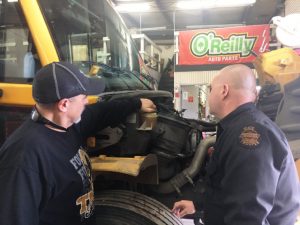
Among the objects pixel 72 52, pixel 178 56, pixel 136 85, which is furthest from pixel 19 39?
pixel 178 56

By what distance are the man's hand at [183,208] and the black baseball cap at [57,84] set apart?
116 centimetres

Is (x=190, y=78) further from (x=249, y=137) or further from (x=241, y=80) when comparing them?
(x=249, y=137)

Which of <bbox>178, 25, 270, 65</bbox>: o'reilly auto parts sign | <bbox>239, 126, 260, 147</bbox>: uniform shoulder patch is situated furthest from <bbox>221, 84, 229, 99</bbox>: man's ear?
<bbox>178, 25, 270, 65</bbox>: o'reilly auto parts sign

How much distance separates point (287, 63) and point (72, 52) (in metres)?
1.99

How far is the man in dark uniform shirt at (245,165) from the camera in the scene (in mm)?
1788

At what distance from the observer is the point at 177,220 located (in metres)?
2.73

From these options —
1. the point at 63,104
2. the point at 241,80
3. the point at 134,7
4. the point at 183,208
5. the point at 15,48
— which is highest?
the point at 134,7

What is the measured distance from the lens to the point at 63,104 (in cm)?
187

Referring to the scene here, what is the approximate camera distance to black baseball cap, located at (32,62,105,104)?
1823mm

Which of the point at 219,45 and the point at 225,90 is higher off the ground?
the point at 219,45

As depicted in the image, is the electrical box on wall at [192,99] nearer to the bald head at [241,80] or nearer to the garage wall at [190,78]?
the garage wall at [190,78]

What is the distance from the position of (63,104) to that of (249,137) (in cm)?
93

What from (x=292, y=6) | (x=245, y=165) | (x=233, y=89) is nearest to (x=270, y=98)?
(x=233, y=89)

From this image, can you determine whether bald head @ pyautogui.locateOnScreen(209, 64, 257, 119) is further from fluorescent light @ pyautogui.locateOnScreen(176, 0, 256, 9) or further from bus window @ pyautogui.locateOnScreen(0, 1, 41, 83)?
fluorescent light @ pyautogui.locateOnScreen(176, 0, 256, 9)
